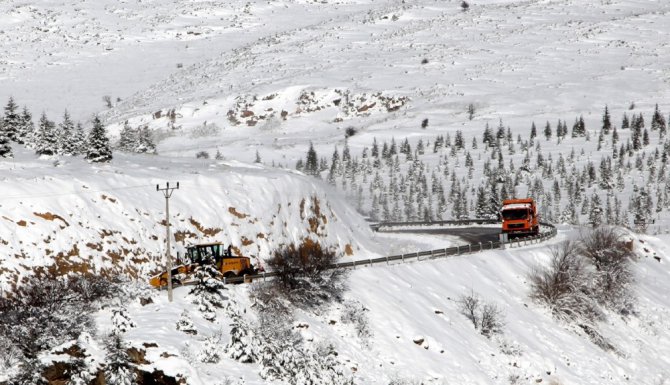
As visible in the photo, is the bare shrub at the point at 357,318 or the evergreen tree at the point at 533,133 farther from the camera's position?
the evergreen tree at the point at 533,133

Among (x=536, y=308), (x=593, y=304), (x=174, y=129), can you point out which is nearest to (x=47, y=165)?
(x=536, y=308)

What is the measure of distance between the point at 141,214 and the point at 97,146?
14863 millimetres

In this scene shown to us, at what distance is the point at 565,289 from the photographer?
51969mm

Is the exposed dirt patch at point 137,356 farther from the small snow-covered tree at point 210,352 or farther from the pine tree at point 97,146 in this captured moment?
the pine tree at point 97,146

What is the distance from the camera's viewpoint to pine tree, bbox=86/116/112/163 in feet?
179

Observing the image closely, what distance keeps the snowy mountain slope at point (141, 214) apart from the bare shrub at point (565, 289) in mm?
13508

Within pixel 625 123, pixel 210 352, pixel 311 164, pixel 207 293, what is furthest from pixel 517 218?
pixel 625 123

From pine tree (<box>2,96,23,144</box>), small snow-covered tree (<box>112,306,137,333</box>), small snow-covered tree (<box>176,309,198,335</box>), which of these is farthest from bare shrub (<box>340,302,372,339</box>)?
pine tree (<box>2,96,23,144</box>)

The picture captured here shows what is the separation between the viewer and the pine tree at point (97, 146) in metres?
54.7

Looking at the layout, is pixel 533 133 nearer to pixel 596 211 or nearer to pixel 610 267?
pixel 596 211

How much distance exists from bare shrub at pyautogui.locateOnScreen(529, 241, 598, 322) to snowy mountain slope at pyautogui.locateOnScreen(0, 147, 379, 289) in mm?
13508

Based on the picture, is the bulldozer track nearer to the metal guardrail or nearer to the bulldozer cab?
the metal guardrail

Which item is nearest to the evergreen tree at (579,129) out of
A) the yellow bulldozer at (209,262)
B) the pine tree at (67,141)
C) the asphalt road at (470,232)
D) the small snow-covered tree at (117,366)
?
the asphalt road at (470,232)

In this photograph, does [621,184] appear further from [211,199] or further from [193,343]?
[193,343]
